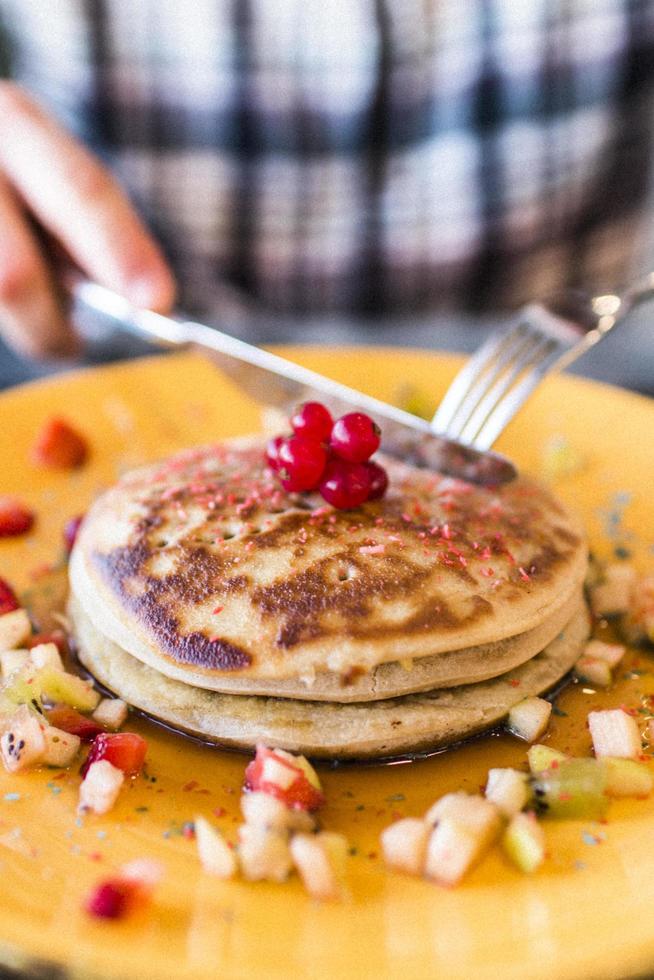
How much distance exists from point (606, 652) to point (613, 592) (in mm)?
204

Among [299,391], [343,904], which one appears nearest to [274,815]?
[343,904]

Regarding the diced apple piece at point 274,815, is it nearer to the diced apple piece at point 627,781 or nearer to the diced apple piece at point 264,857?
the diced apple piece at point 264,857

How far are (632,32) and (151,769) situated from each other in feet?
11.9

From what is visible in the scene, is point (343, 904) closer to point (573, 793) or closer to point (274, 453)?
point (573, 793)

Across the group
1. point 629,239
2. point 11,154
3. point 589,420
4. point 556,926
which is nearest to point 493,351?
point 589,420

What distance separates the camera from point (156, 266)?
254cm

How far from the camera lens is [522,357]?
224cm

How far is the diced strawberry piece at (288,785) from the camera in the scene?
55.1 inches

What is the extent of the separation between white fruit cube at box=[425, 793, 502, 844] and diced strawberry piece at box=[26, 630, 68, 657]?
0.84 m

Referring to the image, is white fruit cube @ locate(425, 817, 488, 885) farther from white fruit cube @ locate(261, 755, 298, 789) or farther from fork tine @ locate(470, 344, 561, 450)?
fork tine @ locate(470, 344, 561, 450)

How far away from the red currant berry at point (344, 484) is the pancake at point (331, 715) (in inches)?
15.7

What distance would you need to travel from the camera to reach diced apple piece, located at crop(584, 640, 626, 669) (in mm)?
1781

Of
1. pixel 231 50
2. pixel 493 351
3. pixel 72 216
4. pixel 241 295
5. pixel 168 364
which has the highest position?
pixel 231 50

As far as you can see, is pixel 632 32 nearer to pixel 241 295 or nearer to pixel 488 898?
pixel 241 295
